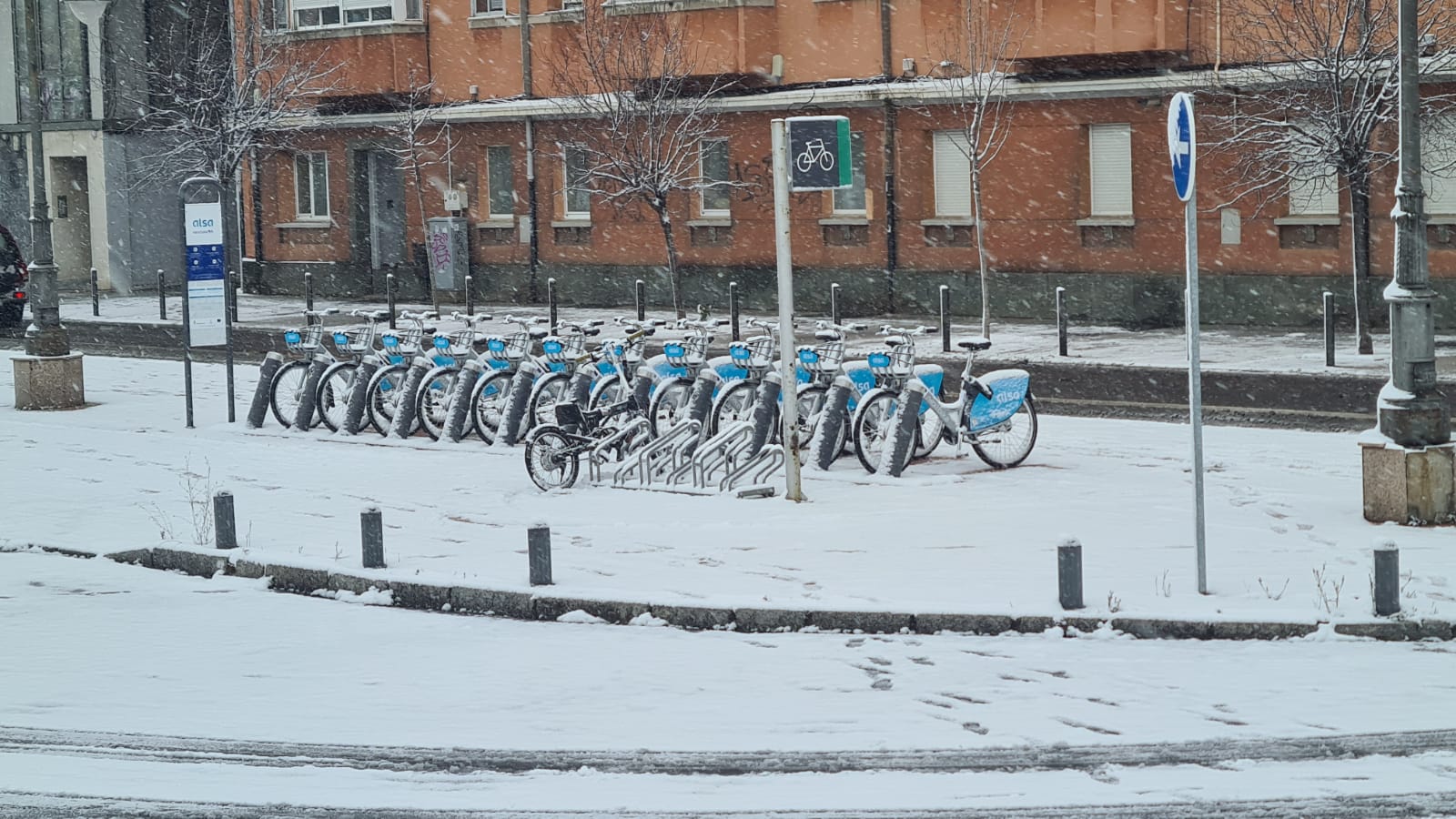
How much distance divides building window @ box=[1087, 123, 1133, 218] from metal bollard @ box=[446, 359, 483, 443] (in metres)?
14.0

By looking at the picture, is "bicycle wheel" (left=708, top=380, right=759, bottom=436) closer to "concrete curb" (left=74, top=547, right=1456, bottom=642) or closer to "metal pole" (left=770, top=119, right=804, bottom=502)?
"metal pole" (left=770, top=119, right=804, bottom=502)

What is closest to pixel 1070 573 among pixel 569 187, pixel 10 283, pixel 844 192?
pixel 844 192

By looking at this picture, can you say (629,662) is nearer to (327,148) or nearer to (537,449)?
(537,449)

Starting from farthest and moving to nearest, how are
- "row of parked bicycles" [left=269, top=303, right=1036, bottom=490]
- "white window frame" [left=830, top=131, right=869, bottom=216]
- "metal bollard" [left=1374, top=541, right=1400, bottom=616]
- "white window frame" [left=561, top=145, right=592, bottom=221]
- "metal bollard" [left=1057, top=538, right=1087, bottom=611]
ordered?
1. "white window frame" [left=561, top=145, right=592, bottom=221]
2. "white window frame" [left=830, top=131, right=869, bottom=216]
3. "row of parked bicycles" [left=269, top=303, right=1036, bottom=490]
4. "metal bollard" [left=1057, top=538, right=1087, bottom=611]
5. "metal bollard" [left=1374, top=541, right=1400, bottom=616]

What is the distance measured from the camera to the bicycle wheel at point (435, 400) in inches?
650

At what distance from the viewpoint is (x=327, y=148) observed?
3703 centimetres

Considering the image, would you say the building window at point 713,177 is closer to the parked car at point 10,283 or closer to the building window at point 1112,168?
the building window at point 1112,168

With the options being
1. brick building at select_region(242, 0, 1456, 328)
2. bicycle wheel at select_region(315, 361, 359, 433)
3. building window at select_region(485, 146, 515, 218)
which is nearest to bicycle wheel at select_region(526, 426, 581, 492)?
bicycle wheel at select_region(315, 361, 359, 433)

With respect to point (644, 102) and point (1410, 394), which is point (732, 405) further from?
point (644, 102)

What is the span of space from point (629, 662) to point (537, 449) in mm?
5093

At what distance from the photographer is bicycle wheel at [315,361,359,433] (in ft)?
56.9

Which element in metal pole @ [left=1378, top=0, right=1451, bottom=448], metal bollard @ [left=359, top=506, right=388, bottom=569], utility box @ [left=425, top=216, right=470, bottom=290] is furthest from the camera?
utility box @ [left=425, top=216, right=470, bottom=290]

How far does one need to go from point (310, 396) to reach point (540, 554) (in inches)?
312

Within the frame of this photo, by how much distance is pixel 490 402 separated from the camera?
1630 centimetres
